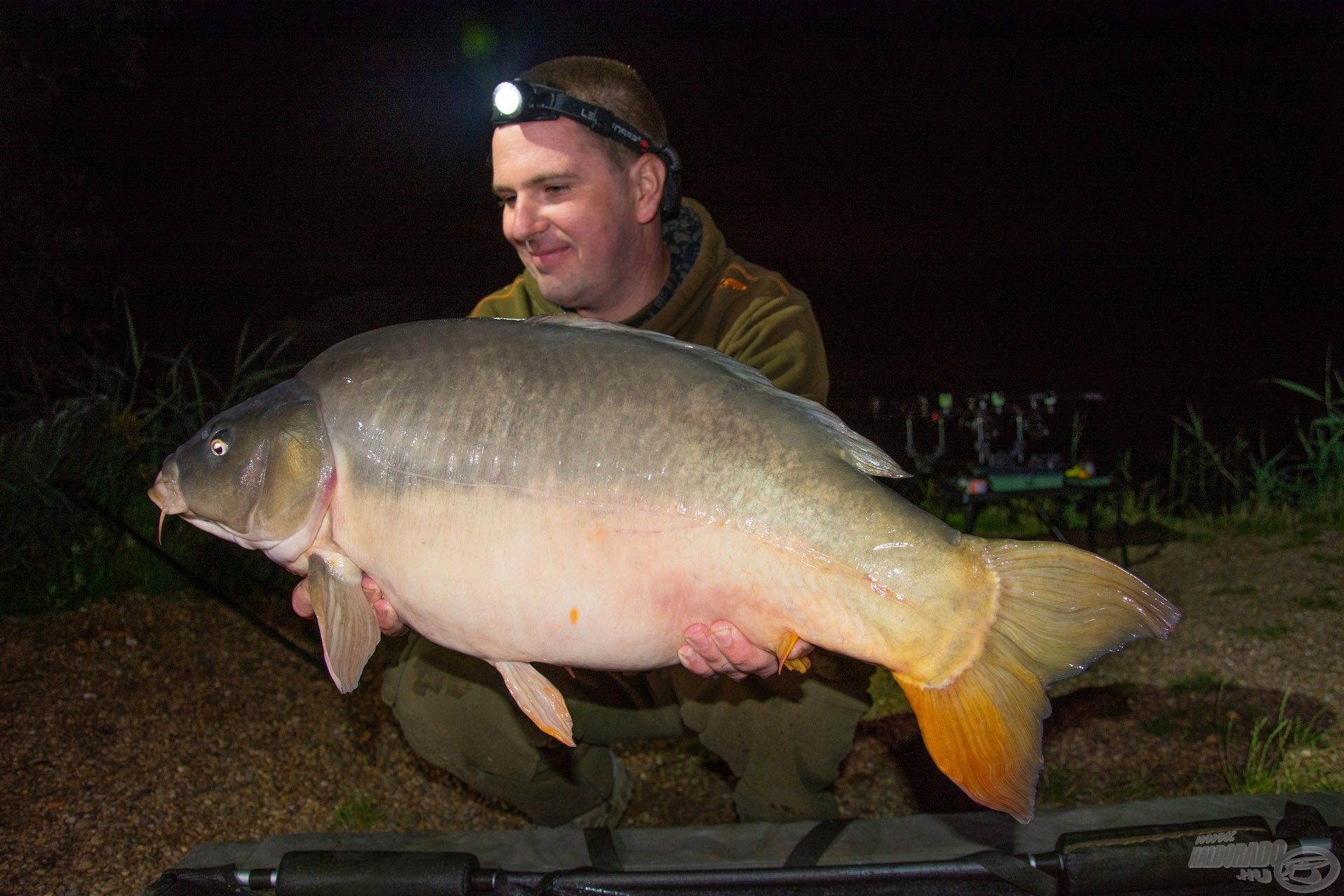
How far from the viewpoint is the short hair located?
1.78 meters

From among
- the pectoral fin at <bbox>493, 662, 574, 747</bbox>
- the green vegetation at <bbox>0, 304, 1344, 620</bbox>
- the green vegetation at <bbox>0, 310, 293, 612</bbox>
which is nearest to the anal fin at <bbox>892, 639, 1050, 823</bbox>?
the pectoral fin at <bbox>493, 662, 574, 747</bbox>

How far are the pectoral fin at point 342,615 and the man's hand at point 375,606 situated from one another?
18 mm

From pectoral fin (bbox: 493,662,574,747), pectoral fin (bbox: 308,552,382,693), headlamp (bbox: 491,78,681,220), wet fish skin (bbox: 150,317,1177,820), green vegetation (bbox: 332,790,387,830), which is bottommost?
green vegetation (bbox: 332,790,387,830)

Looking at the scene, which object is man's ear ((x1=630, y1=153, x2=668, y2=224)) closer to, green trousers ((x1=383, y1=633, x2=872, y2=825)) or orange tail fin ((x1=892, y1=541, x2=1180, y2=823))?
green trousers ((x1=383, y1=633, x2=872, y2=825))

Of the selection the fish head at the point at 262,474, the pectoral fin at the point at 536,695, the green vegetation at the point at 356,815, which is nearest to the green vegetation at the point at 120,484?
the green vegetation at the point at 356,815

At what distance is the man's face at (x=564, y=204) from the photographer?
1732 millimetres

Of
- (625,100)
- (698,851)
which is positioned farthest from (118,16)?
(698,851)

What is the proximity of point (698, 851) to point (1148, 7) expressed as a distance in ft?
18.2

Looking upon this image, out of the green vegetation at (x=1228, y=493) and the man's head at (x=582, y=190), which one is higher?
the man's head at (x=582, y=190)

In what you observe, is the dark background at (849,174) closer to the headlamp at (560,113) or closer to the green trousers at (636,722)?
the headlamp at (560,113)

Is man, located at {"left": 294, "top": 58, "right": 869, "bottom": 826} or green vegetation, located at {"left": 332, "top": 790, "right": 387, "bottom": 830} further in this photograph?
green vegetation, located at {"left": 332, "top": 790, "right": 387, "bottom": 830}

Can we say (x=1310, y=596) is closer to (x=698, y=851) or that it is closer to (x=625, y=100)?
(x=698, y=851)

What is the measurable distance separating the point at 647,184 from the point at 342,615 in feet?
3.66

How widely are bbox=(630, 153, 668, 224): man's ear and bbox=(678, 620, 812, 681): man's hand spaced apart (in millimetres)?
1030
